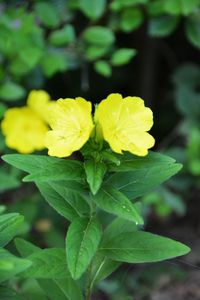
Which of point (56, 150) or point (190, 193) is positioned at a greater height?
point (56, 150)

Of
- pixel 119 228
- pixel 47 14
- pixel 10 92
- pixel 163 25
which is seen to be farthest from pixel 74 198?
pixel 163 25

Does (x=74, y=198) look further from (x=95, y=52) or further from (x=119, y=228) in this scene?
(x=95, y=52)

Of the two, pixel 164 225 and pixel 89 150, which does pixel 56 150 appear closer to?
pixel 89 150

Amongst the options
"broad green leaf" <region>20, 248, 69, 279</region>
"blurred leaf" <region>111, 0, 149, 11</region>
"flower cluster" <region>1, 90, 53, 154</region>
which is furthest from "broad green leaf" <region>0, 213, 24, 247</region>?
"blurred leaf" <region>111, 0, 149, 11</region>

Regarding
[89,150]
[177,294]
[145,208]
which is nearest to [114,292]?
[177,294]

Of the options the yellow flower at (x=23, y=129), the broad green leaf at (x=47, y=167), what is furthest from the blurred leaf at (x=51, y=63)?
the broad green leaf at (x=47, y=167)

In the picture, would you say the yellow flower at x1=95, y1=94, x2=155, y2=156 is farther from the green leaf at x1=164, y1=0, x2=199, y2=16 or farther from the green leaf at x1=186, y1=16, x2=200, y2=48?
the green leaf at x1=186, y1=16, x2=200, y2=48

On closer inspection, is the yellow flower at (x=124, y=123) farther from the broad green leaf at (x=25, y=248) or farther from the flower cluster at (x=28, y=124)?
the flower cluster at (x=28, y=124)
